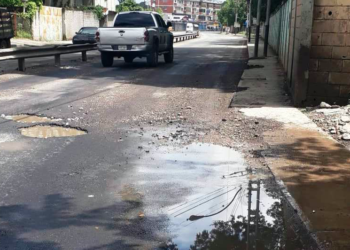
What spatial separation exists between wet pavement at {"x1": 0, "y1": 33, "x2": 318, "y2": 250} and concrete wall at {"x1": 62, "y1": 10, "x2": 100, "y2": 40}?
3897 cm

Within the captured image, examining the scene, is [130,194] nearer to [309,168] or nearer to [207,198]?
[207,198]

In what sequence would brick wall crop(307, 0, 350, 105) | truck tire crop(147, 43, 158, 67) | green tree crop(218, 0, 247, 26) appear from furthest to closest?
green tree crop(218, 0, 247, 26) < truck tire crop(147, 43, 158, 67) < brick wall crop(307, 0, 350, 105)

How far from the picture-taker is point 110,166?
6.14 meters

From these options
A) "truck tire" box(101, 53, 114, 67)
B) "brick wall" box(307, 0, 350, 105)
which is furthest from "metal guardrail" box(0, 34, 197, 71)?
"brick wall" box(307, 0, 350, 105)

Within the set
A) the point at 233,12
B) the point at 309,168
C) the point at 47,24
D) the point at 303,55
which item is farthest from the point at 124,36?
the point at 233,12

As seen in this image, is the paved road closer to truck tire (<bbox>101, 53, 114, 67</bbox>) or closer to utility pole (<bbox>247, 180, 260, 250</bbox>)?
utility pole (<bbox>247, 180, 260, 250</bbox>)

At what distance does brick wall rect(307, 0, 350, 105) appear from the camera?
9.66m

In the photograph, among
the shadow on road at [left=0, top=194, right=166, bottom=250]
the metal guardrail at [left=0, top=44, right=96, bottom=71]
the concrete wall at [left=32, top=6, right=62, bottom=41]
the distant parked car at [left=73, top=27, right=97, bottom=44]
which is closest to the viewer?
the shadow on road at [left=0, top=194, right=166, bottom=250]

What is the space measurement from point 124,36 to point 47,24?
28.8 meters

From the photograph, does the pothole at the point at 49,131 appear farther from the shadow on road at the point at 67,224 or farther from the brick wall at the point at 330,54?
the brick wall at the point at 330,54

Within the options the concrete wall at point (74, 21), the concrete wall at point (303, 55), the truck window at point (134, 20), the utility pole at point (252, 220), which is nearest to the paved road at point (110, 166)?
the utility pole at point (252, 220)

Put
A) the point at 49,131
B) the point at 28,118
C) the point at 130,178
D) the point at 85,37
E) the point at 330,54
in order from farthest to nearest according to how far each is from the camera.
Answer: the point at 85,37 → the point at 330,54 → the point at 28,118 → the point at 49,131 → the point at 130,178

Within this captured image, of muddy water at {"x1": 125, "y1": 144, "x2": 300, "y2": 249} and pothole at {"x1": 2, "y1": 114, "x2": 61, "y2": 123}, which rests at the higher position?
pothole at {"x1": 2, "y1": 114, "x2": 61, "y2": 123}

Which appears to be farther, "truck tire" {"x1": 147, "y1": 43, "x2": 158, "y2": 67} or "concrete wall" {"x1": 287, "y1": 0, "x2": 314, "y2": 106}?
"truck tire" {"x1": 147, "y1": 43, "x2": 158, "y2": 67}
